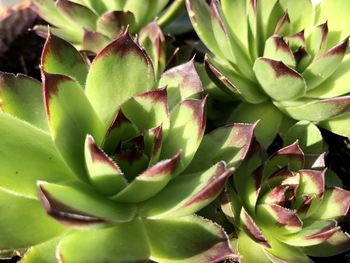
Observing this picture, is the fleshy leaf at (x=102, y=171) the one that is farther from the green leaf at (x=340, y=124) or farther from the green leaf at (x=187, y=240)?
the green leaf at (x=340, y=124)

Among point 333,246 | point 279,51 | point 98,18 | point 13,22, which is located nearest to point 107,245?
point 333,246

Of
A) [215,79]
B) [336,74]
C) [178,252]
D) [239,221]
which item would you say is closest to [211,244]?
[178,252]

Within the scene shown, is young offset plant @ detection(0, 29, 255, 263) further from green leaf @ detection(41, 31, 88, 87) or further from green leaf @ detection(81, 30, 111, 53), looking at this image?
green leaf @ detection(81, 30, 111, 53)

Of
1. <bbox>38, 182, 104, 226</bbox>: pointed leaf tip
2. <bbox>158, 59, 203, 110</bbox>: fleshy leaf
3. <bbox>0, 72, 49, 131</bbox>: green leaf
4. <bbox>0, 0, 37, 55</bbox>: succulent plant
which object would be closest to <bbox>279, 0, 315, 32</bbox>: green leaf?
<bbox>158, 59, 203, 110</bbox>: fleshy leaf

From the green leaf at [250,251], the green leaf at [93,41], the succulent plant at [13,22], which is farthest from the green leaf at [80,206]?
the succulent plant at [13,22]

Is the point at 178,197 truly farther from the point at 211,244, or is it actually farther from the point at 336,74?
the point at 336,74
